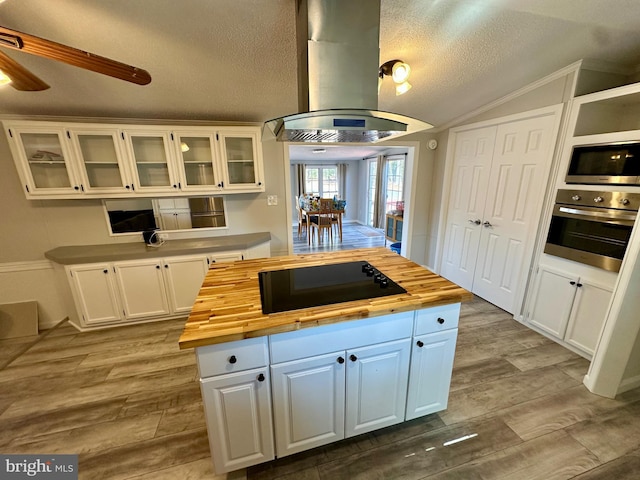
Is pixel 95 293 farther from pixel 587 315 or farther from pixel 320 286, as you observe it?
pixel 587 315

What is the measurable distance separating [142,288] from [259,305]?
1.99 m

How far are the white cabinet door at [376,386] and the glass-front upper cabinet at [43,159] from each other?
2.88 metres

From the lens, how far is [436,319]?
1384 millimetres

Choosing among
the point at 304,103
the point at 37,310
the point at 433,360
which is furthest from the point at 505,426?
the point at 37,310

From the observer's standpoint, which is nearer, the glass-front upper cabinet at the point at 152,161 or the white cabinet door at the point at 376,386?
the white cabinet door at the point at 376,386

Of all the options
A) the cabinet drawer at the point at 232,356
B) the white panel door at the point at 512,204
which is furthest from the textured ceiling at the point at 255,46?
the cabinet drawer at the point at 232,356

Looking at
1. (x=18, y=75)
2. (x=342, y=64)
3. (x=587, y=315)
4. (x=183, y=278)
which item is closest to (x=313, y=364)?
(x=342, y=64)

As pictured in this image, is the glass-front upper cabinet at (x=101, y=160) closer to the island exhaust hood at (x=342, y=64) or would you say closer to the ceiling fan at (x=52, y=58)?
the ceiling fan at (x=52, y=58)

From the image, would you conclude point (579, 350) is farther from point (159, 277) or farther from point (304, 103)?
point (159, 277)

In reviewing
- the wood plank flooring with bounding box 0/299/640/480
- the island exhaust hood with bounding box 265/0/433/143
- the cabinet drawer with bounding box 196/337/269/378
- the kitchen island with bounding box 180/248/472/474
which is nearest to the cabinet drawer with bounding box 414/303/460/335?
the kitchen island with bounding box 180/248/472/474

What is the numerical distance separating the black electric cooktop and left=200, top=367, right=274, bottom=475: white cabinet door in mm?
333

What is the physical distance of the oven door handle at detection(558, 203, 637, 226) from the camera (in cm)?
178

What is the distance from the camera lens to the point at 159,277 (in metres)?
2.58

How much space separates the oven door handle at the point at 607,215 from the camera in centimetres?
178
